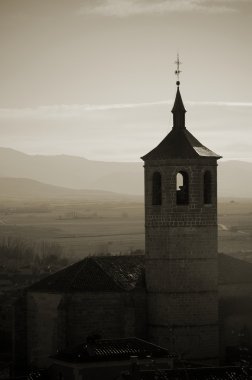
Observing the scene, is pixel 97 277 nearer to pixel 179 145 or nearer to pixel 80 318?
pixel 80 318

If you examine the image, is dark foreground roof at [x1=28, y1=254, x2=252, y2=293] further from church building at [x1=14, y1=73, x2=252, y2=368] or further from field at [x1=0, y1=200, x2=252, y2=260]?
field at [x1=0, y1=200, x2=252, y2=260]

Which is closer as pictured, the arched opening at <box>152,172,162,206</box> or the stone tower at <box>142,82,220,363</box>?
the stone tower at <box>142,82,220,363</box>

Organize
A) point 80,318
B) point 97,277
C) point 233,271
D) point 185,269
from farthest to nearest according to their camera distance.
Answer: point 233,271
point 185,269
point 97,277
point 80,318

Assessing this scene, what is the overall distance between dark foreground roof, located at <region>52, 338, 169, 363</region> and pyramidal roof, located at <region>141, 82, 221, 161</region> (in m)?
8.41

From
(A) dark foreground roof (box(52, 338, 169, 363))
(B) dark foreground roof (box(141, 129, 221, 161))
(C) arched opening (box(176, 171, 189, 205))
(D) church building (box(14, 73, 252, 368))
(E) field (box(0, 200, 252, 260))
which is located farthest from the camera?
(E) field (box(0, 200, 252, 260))

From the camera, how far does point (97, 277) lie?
4634cm

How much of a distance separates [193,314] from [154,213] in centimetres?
447

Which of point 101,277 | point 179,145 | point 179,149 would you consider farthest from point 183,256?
point 179,145

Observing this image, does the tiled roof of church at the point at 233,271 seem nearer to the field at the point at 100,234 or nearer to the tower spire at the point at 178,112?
the tower spire at the point at 178,112

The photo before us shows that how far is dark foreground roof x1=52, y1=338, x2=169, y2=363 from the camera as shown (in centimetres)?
4050

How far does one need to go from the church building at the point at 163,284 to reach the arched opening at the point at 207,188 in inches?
1.6

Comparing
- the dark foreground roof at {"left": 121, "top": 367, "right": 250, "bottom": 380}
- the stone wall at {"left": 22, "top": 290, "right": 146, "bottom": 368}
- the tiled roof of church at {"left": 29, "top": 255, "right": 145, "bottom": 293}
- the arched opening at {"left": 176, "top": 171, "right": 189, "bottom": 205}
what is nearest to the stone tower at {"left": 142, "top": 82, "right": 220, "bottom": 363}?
the arched opening at {"left": 176, "top": 171, "right": 189, "bottom": 205}

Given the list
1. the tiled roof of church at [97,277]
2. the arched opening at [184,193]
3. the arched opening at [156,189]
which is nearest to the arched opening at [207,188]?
the arched opening at [184,193]

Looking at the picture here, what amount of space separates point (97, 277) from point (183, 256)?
3.66m
